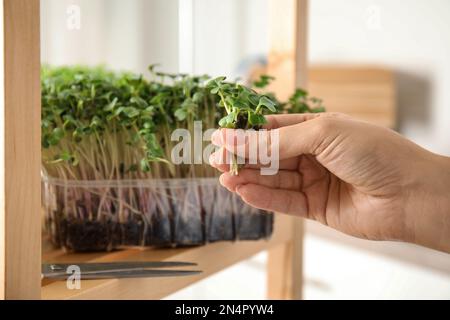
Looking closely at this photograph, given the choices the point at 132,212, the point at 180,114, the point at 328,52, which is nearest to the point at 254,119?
the point at 180,114

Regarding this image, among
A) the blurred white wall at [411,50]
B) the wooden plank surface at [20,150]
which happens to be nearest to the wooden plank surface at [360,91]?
the blurred white wall at [411,50]

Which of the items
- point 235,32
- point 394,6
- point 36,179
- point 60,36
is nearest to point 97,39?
point 60,36

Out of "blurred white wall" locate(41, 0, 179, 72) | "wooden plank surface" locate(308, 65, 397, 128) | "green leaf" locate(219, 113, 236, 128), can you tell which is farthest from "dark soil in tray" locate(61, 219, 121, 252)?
"wooden plank surface" locate(308, 65, 397, 128)

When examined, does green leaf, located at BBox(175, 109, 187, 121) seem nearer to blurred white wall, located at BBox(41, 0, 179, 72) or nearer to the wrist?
the wrist

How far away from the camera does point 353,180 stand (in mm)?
669

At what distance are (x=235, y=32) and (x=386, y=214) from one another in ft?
7.61

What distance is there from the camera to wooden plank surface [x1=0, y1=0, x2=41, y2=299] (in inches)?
20.0

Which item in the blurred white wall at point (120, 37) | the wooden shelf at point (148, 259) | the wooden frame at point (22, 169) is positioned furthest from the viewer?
the blurred white wall at point (120, 37)

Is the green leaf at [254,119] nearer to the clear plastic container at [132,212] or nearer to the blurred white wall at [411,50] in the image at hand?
the clear plastic container at [132,212]

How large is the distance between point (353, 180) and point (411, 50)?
193 centimetres

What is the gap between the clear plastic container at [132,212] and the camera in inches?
28.6

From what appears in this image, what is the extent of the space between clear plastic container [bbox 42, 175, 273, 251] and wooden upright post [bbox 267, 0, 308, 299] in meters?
0.26

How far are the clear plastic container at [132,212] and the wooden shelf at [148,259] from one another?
2 centimetres

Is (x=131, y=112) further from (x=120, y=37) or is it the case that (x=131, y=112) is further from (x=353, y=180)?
(x=120, y=37)
